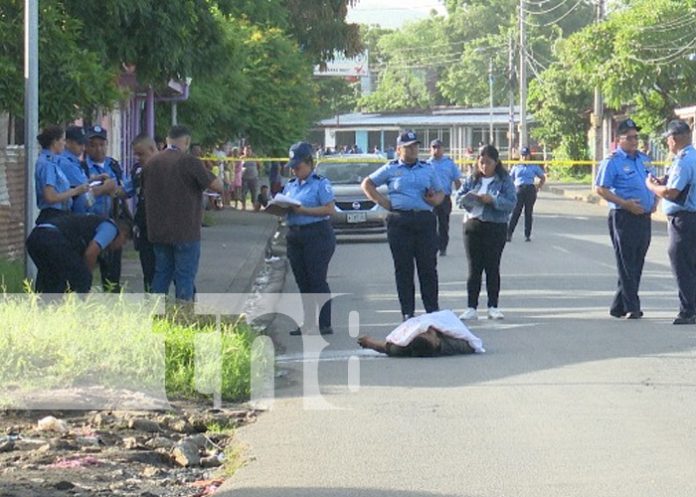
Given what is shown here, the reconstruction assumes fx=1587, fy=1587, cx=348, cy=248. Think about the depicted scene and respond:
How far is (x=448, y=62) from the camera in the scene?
138500 mm

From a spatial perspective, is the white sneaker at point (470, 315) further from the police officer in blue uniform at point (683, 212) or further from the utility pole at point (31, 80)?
the utility pole at point (31, 80)

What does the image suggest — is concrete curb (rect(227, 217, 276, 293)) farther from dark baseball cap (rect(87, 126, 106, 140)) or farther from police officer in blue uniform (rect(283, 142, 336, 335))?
police officer in blue uniform (rect(283, 142, 336, 335))

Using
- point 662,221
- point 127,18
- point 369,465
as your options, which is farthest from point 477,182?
point 662,221

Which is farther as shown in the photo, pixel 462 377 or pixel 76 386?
pixel 462 377

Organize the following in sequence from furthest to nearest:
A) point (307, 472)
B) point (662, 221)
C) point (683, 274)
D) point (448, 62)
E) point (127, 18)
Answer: point (448, 62) → point (662, 221) → point (127, 18) → point (683, 274) → point (307, 472)

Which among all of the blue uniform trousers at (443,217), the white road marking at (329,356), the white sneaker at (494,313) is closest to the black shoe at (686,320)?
the white sneaker at (494,313)

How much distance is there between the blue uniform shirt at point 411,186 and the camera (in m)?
15.2

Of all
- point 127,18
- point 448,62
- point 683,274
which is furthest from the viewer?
point 448,62

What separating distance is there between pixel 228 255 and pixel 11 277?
954 centimetres

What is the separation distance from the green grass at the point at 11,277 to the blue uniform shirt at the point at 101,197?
102cm

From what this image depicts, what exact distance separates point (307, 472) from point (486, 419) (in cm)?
194

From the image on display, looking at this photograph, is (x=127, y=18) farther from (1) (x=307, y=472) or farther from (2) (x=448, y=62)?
(2) (x=448, y=62)

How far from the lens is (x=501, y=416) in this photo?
1012 cm

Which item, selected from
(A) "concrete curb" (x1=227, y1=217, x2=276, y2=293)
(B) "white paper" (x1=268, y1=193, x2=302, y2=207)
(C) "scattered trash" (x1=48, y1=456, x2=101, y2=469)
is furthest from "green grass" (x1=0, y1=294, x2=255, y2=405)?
(A) "concrete curb" (x1=227, y1=217, x2=276, y2=293)
